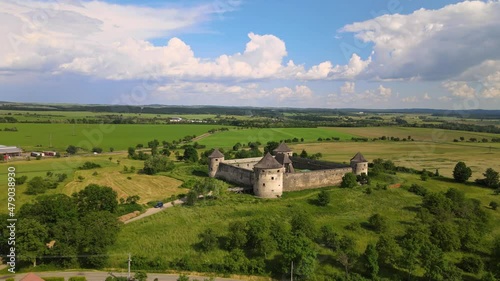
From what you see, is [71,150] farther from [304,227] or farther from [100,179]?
[304,227]

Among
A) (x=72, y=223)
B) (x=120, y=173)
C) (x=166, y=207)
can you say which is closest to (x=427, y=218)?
(x=166, y=207)

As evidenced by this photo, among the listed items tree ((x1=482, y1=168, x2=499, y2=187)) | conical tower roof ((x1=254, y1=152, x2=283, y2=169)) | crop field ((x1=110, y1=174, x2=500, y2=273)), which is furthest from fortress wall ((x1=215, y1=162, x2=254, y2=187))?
tree ((x1=482, y1=168, x2=499, y2=187))

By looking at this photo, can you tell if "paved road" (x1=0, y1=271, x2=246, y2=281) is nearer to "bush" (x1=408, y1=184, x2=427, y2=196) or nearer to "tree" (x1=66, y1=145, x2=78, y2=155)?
"bush" (x1=408, y1=184, x2=427, y2=196)

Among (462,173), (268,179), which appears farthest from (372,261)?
(462,173)

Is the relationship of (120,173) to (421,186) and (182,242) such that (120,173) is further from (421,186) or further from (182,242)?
(421,186)

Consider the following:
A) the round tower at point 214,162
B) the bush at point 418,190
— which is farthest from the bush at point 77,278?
the bush at point 418,190

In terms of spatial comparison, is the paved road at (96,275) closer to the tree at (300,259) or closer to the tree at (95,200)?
the tree at (300,259)
